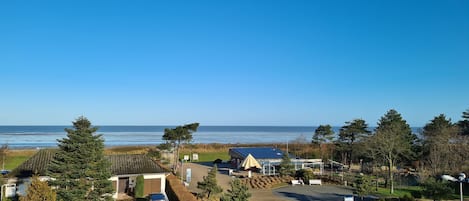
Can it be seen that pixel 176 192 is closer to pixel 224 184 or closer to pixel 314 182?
pixel 224 184

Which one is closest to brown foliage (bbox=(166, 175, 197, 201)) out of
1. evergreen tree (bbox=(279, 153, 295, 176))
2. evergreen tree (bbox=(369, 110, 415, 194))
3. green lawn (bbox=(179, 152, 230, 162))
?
evergreen tree (bbox=(279, 153, 295, 176))

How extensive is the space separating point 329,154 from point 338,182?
49.2 feet

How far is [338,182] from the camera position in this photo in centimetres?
3006

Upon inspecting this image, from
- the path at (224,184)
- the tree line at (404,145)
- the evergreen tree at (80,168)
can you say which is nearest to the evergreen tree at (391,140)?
the tree line at (404,145)

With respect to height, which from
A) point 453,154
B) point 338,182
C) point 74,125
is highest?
point 74,125

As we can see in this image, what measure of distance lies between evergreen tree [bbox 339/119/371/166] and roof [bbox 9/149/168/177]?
22.6m

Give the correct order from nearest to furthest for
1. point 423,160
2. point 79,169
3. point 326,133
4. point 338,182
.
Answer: point 79,169 < point 338,182 < point 423,160 < point 326,133

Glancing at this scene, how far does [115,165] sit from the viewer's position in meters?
22.5

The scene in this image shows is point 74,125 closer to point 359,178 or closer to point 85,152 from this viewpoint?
point 85,152

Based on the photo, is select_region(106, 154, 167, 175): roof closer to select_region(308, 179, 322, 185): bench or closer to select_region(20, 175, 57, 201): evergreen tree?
select_region(20, 175, 57, 201): evergreen tree

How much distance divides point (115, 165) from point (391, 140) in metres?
21.3

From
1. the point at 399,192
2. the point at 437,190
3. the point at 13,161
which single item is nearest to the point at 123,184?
the point at 437,190

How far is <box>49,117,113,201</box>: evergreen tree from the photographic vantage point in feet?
50.9

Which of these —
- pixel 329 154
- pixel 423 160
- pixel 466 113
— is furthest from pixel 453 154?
pixel 329 154
